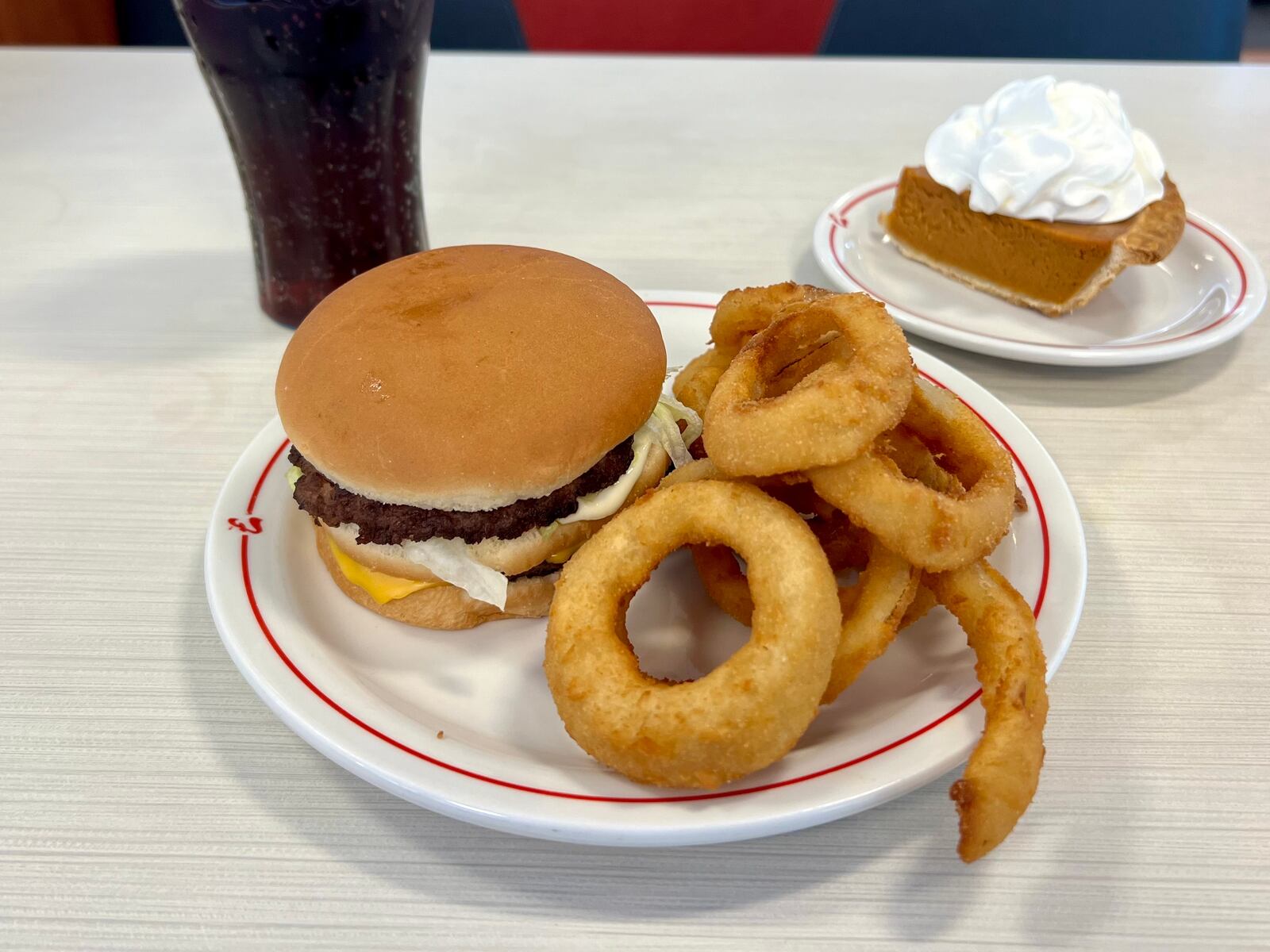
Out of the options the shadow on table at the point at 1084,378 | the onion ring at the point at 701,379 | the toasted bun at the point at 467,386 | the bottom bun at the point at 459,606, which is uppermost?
the toasted bun at the point at 467,386

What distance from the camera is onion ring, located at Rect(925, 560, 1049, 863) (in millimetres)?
992

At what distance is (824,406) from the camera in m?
1.17

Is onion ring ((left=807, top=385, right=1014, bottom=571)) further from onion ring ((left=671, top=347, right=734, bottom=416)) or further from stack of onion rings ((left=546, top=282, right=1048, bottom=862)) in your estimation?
onion ring ((left=671, top=347, right=734, bottom=416))

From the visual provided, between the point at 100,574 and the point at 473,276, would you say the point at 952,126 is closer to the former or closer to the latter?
the point at 473,276

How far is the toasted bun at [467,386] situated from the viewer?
132 centimetres

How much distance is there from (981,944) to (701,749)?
0.35 meters

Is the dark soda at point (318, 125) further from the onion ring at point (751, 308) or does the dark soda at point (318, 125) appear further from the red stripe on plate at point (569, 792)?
the red stripe on plate at point (569, 792)

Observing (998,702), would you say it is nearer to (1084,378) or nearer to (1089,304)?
(1084,378)

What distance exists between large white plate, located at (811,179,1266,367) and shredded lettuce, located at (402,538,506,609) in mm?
1043

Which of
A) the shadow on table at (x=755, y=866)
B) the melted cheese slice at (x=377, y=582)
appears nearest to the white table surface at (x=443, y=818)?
the shadow on table at (x=755, y=866)

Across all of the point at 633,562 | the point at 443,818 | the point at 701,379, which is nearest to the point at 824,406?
the point at 633,562

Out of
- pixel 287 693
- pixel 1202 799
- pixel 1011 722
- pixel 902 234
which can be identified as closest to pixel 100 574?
pixel 287 693

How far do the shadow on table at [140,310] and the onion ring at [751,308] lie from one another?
44.5 inches

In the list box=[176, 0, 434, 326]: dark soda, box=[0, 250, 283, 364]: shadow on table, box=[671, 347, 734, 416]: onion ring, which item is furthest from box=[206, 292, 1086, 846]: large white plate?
box=[0, 250, 283, 364]: shadow on table
